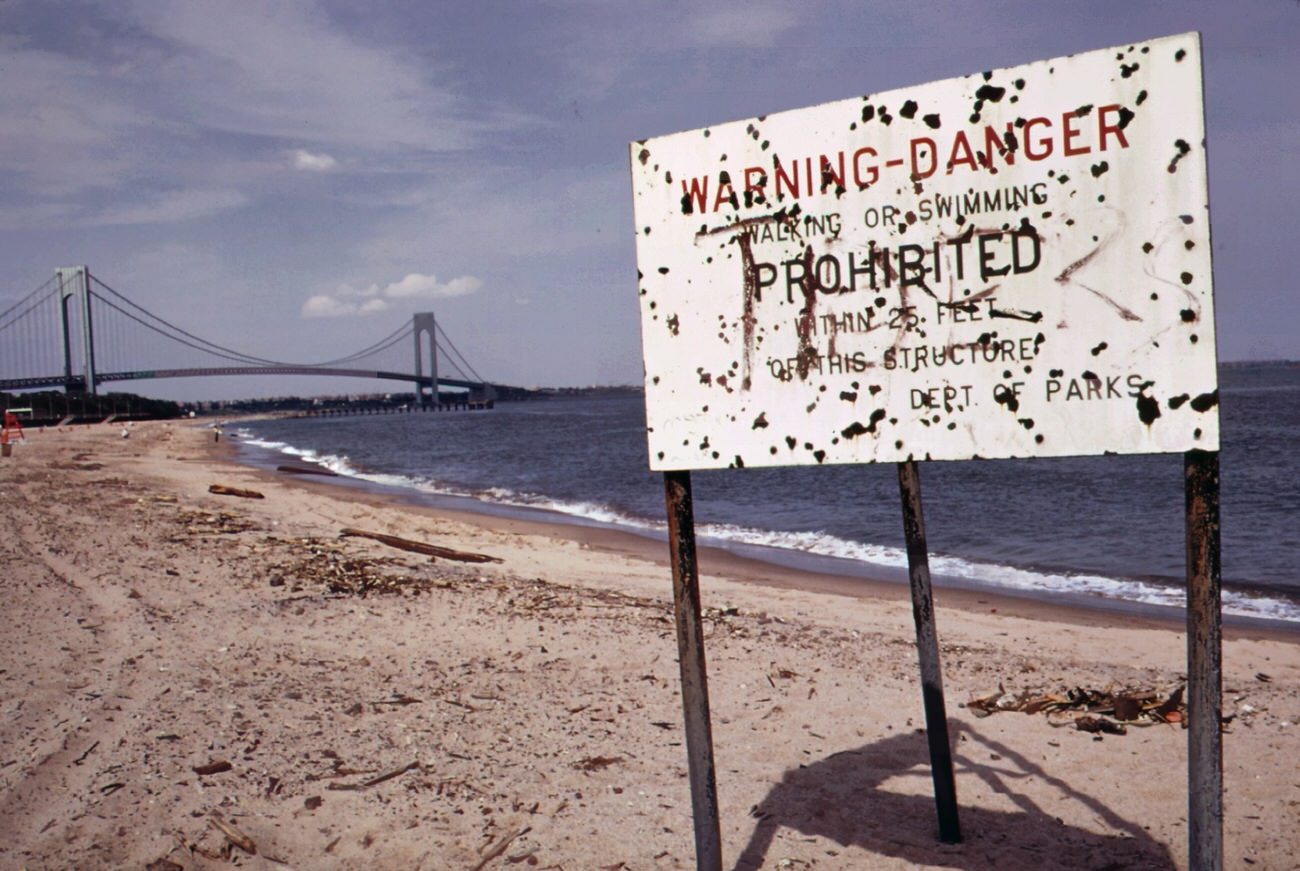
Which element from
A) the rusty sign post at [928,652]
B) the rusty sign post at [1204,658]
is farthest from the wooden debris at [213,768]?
the rusty sign post at [1204,658]

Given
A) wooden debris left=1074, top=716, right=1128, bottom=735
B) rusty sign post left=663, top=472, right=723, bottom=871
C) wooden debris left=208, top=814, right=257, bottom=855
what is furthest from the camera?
wooden debris left=1074, top=716, right=1128, bottom=735

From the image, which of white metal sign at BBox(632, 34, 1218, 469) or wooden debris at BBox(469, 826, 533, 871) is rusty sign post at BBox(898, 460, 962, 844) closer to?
white metal sign at BBox(632, 34, 1218, 469)

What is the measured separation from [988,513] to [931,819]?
14.6 metres

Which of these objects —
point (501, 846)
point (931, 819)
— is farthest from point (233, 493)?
point (931, 819)

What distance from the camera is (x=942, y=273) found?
2395 millimetres

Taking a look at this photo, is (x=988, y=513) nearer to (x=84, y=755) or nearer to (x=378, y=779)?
(x=378, y=779)

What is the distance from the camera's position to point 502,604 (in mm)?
6656

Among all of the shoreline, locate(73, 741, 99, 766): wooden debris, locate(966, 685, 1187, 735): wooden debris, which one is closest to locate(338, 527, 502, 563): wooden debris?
the shoreline

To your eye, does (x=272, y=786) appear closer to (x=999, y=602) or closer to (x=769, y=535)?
(x=999, y=602)

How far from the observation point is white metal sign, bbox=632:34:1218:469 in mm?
2143

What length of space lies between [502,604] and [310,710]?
2378 millimetres

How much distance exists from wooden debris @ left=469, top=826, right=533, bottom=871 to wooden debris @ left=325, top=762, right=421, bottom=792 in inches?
24.5

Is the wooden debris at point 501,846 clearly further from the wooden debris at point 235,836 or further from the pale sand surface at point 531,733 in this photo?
the wooden debris at point 235,836

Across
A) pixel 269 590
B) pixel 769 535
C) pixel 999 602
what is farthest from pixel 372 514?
pixel 999 602
